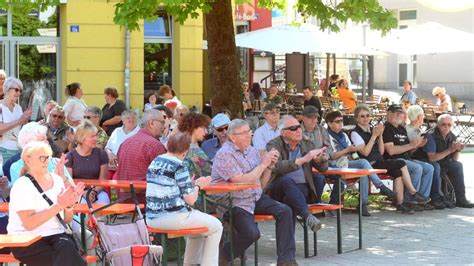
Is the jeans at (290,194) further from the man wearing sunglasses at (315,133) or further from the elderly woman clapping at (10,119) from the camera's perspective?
the elderly woman clapping at (10,119)

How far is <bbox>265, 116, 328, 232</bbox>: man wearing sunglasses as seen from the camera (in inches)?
404

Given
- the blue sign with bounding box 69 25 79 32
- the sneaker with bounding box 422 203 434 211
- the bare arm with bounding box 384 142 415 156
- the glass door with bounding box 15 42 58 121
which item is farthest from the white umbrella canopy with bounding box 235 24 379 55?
the sneaker with bounding box 422 203 434 211

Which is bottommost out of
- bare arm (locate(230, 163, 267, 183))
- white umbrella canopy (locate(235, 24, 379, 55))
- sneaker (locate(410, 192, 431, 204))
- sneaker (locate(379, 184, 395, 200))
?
sneaker (locate(410, 192, 431, 204))

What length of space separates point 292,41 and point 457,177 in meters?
7.11

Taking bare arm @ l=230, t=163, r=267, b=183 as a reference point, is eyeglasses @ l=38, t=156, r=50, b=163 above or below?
above

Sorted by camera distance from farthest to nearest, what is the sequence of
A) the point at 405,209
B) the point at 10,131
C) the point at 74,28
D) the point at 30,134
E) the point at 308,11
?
the point at 74,28 < the point at 308,11 < the point at 405,209 < the point at 10,131 < the point at 30,134

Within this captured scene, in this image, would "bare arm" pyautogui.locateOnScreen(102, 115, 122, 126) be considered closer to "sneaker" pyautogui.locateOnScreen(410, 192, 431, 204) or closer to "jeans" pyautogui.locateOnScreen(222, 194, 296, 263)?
Result: "sneaker" pyautogui.locateOnScreen(410, 192, 431, 204)

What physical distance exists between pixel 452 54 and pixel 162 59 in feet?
76.8

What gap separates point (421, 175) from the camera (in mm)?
13867

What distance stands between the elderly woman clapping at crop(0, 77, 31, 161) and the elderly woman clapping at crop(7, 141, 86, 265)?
4017 mm

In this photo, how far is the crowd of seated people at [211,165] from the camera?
24.8 feet

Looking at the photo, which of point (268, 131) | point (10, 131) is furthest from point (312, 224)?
point (10, 131)

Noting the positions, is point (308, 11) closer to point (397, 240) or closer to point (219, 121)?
point (219, 121)

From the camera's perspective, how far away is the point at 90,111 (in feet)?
42.6
